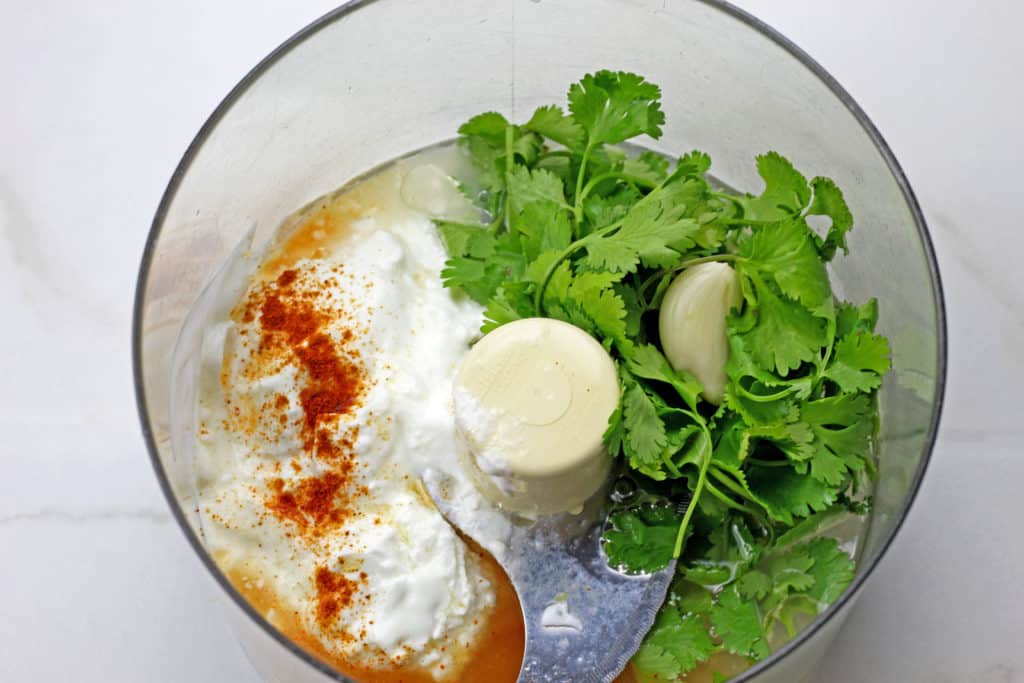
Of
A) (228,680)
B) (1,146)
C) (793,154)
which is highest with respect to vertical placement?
(793,154)

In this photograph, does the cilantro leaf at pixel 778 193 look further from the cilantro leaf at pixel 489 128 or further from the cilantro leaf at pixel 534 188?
the cilantro leaf at pixel 489 128

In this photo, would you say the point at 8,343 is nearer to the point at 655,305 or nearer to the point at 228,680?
the point at 228,680

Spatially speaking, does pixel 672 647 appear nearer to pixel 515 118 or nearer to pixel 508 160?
pixel 508 160

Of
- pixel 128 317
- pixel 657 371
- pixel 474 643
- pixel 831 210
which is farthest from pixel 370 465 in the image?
pixel 831 210

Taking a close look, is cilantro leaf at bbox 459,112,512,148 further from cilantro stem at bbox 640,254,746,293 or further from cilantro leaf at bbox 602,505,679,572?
cilantro leaf at bbox 602,505,679,572

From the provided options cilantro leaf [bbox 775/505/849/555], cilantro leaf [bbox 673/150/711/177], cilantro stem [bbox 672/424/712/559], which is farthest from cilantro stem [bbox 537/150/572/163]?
cilantro leaf [bbox 775/505/849/555]

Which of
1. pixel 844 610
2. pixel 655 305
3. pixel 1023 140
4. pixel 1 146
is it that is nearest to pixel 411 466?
pixel 655 305
